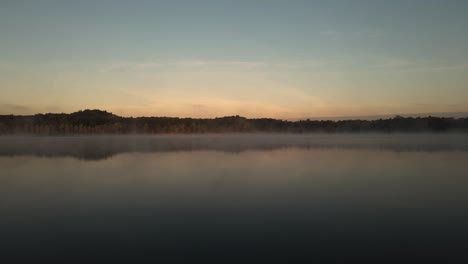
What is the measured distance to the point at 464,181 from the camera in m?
13.3

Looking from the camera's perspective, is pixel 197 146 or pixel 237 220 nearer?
pixel 237 220

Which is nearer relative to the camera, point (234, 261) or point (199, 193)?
point (234, 261)

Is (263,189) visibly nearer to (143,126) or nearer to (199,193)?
(199,193)

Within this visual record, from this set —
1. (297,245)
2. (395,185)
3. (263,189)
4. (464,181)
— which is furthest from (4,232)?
(464,181)

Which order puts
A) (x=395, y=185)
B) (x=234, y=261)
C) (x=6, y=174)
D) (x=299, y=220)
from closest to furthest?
(x=234, y=261) < (x=299, y=220) < (x=395, y=185) < (x=6, y=174)

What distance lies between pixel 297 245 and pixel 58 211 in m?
6.46

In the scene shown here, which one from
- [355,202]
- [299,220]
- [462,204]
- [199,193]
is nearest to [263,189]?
[199,193]

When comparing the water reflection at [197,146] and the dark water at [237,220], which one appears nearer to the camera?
the dark water at [237,220]

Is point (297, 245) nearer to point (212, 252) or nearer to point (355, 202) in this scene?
point (212, 252)

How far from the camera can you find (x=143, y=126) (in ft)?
455

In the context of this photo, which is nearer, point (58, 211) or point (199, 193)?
point (58, 211)

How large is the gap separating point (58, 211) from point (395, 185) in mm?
11152

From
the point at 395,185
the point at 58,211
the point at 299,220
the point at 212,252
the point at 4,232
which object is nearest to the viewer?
the point at 212,252

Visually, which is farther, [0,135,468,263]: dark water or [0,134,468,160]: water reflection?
[0,134,468,160]: water reflection
